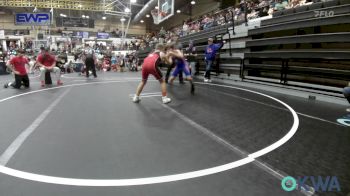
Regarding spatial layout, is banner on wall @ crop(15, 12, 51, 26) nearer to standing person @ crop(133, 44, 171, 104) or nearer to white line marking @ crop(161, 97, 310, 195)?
standing person @ crop(133, 44, 171, 104)

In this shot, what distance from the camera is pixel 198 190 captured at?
198 cm

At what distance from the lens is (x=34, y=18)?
17.7m

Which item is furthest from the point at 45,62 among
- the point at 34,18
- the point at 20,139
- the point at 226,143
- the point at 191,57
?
the point at 34,18

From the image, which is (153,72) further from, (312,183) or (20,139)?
(312,183)

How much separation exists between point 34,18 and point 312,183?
66.4ft

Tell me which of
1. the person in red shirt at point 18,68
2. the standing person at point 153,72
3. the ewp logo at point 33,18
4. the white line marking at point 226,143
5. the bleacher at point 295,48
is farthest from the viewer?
the ewp logo at point 33,18

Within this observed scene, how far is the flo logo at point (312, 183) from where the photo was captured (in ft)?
6.58

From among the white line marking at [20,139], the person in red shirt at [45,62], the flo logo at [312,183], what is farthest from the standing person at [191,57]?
the flo logo at [312,183]

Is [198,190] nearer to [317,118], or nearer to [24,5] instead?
[317,118]

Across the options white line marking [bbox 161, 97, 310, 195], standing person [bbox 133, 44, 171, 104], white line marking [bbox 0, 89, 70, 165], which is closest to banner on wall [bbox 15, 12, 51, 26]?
standing person [bbox 133, 44, 171, 104]

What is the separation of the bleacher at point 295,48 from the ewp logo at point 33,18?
41.0 feet

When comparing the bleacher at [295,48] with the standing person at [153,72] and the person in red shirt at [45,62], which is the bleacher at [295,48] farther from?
the person in red shirt at [45,62]

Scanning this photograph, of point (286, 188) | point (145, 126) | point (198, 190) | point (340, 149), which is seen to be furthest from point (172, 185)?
point (340, 149)

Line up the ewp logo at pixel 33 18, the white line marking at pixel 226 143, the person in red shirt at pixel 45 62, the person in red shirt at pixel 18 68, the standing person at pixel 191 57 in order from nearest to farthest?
the white line marking at pixel 226 143, the person in red shirt at pixel 18 68, the person in red shirt at pixel 45 62, the standing person at pixel 191 57, the ewp logo at pixel 33 18
